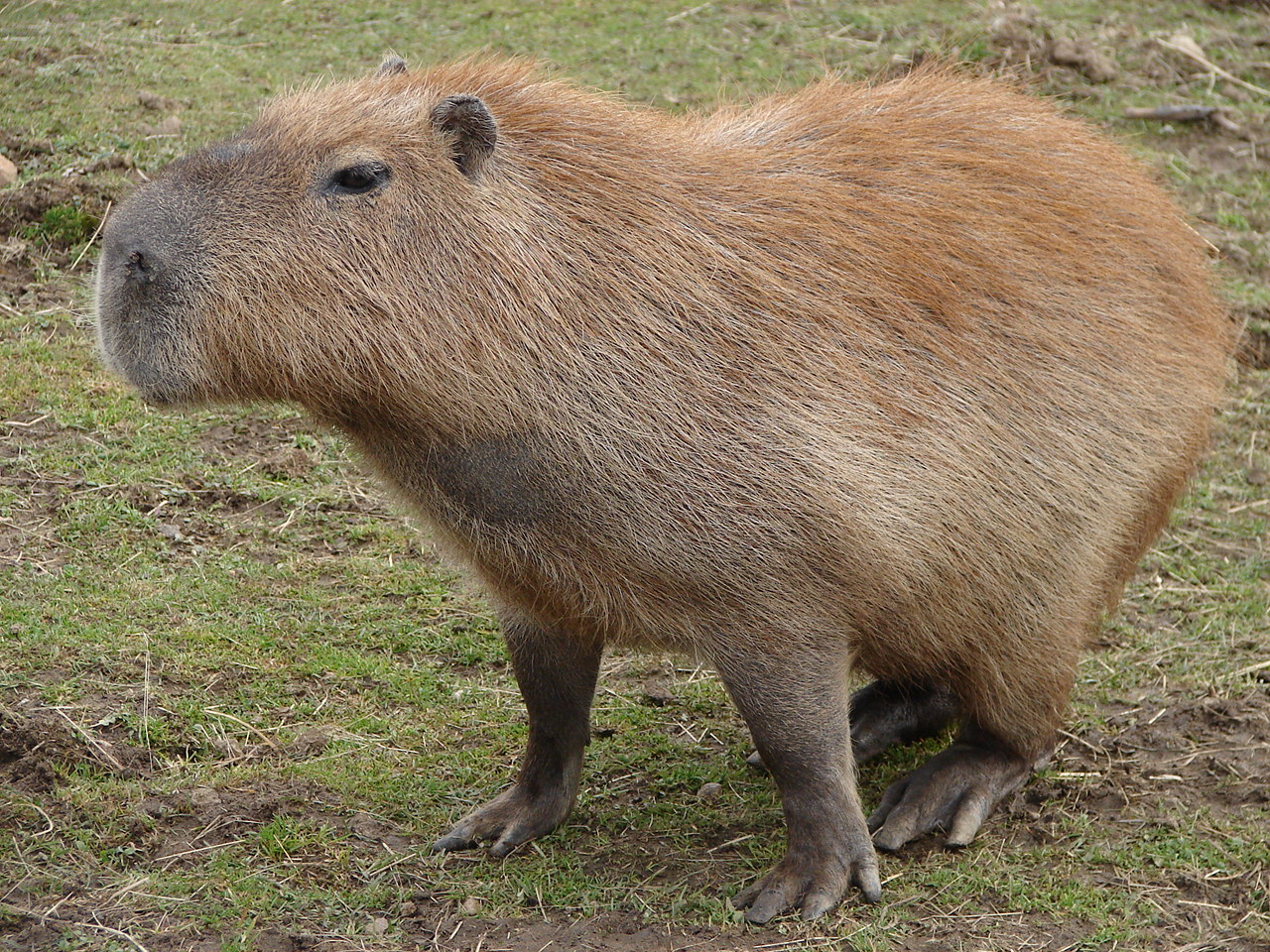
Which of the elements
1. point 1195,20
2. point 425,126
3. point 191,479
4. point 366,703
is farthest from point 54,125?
point 1195,20

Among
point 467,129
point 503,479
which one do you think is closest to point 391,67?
point 467,129

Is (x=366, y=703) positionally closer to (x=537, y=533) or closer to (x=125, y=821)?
(x=125, y=821)

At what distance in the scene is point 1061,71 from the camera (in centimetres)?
773

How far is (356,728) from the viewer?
161 inches

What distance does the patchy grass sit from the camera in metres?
3.40

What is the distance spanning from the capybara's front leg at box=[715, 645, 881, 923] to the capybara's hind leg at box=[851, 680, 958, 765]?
28.8 inches

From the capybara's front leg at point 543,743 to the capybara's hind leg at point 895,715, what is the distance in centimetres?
88

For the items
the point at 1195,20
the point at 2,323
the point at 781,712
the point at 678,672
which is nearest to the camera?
the point at 781,712

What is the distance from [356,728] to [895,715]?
4.98ft

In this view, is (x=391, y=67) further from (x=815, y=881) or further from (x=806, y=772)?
(x=815, y=881)

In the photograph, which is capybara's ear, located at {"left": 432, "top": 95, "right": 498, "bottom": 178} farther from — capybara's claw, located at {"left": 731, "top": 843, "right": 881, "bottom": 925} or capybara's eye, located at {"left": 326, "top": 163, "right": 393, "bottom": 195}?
capybara's claw, located at {"left": 731, "top": 843, "right": 881, "bottom": 925}

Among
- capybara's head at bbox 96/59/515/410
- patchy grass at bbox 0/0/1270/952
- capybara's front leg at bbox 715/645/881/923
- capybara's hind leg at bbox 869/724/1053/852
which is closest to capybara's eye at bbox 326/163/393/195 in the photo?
capybara's head at bbox 96/59/515/410

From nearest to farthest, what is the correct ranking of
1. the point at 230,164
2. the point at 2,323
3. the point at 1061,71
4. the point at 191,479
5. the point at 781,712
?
1. the point at 230,164
2. the point at 781,712
3. the point at 191,479
4. the point at 2,323
5. the point at 1061,71

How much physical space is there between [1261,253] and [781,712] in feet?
14.5
